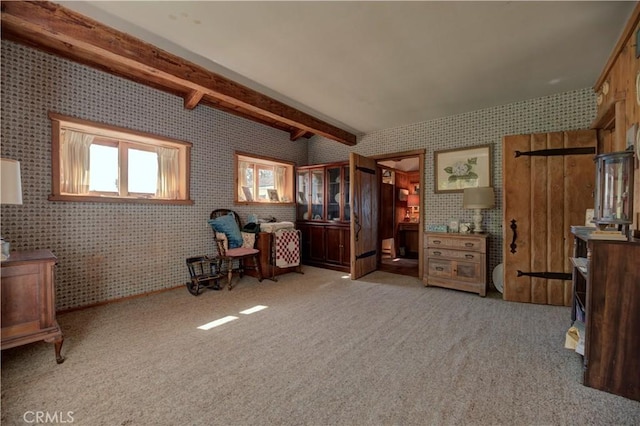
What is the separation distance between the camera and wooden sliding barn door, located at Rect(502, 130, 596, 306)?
118 inches

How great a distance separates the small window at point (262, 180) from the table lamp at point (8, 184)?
9.03 feet

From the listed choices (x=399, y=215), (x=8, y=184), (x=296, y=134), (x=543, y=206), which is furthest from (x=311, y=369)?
(x=399, y=215)

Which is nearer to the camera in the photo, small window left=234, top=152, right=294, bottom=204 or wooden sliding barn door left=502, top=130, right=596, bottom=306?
wooden sliding barn door left=502, top=130, right=596, bottom=306

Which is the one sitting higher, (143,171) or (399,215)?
(143,171)

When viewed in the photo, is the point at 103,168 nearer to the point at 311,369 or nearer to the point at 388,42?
the point at 311,369

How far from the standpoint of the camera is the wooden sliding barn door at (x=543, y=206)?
2.99 m

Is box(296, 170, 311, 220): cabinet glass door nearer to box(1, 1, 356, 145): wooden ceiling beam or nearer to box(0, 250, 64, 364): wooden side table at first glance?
box(1, 1, 356, 145): wooden ceiling beam

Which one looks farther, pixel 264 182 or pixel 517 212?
pixel 264 182

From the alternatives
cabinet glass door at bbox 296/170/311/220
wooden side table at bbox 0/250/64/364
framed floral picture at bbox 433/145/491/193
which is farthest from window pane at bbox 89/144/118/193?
framed floral picture at bbox 433/145/491/193

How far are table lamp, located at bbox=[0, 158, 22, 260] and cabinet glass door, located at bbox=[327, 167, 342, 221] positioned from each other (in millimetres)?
4068

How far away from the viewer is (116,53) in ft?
7.30

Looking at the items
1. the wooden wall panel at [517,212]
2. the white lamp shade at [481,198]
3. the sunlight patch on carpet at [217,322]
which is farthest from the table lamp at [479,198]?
the sunlight patch on carpet at [217,322]

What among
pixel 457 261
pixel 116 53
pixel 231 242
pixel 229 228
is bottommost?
pixel 457 261

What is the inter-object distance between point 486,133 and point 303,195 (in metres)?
3.32
